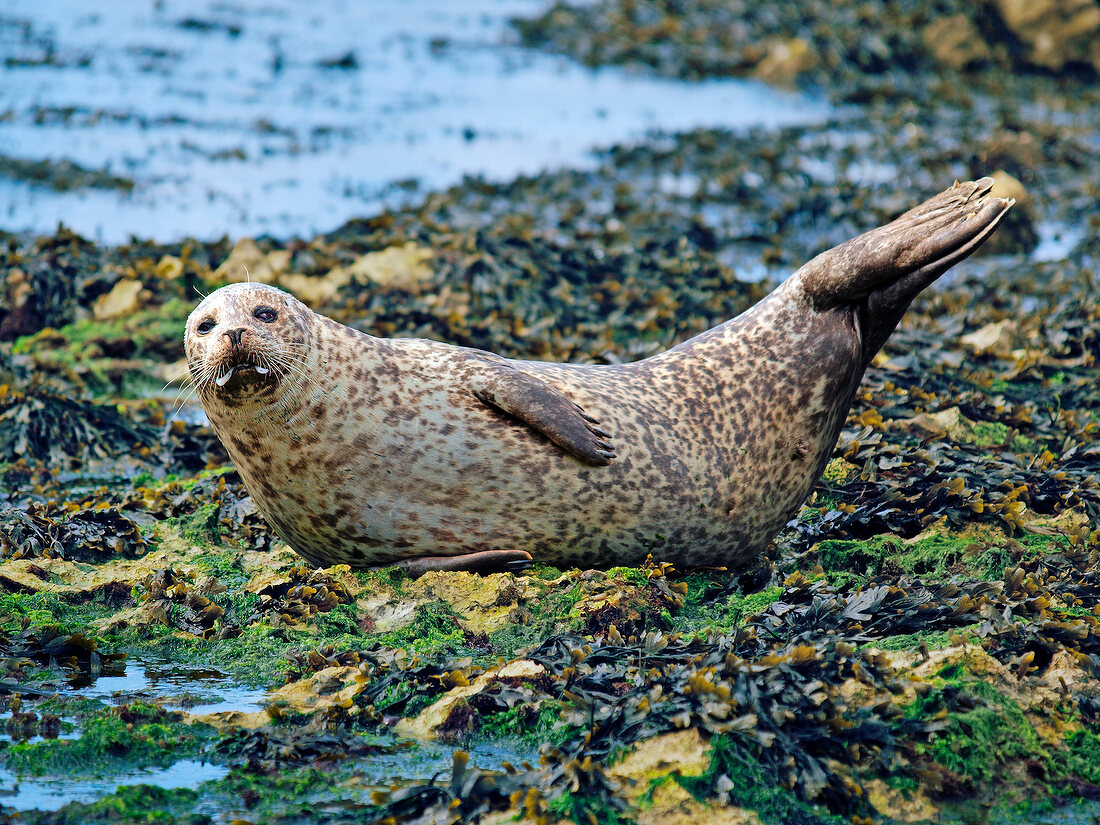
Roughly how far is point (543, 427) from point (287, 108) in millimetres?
11885

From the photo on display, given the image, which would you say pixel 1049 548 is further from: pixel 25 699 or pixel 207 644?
pixel 25 699

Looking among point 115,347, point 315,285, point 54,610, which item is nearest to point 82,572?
point 54,610

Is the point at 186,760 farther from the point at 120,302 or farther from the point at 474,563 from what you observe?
the point at 120,302

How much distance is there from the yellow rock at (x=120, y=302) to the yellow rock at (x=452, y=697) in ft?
20.2

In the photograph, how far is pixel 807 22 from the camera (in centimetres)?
1742

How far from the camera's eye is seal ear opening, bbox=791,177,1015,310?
15.9 ft

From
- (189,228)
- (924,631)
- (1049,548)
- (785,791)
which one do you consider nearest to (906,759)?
(785,791)

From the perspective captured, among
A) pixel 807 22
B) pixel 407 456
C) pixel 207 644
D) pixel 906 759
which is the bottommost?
pixel 207 644

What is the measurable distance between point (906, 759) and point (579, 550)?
167 cm

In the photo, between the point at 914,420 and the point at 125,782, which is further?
the point at 914,420

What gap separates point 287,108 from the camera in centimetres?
1538

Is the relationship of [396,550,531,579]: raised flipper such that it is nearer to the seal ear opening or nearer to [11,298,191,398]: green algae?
the seal ear opening

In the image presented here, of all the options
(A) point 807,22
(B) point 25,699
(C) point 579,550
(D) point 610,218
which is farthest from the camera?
(A) point 807,22

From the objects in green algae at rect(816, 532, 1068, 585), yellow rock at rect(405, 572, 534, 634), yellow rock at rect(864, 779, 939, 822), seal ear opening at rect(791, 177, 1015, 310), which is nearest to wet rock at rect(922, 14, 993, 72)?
seal ear opening at rect(791, 177, 1015, 310)
